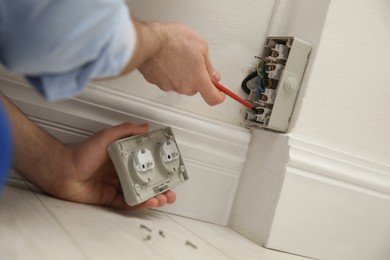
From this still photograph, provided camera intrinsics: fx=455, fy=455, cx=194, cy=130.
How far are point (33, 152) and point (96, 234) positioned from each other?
0.22 m

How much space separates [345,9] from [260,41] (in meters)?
0.20

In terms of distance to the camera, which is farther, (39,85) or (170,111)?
(170,111)

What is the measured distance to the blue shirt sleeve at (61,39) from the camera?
45 cm

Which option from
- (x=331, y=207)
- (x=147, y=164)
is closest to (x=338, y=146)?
(x=331, y=207)

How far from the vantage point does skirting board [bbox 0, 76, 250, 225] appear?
907mm

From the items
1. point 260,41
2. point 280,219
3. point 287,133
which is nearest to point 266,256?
point 280,219

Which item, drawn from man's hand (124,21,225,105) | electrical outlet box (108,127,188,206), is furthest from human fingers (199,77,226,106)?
electrical outlet box (108,127,188,206)

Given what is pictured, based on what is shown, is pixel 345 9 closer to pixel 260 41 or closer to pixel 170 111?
pixel 260 41

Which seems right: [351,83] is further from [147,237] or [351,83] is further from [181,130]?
[147,237]

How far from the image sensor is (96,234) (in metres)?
0.68

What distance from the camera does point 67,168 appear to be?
82 cm

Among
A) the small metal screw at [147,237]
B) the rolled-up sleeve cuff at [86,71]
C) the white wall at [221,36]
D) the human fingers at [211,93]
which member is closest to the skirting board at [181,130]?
the white wall at [221,36]

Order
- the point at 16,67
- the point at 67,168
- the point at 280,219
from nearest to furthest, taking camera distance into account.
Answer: the point at 16,67, the point at 67,168, the point at 280,219

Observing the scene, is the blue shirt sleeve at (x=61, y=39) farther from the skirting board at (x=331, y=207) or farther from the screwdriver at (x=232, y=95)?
the skirting board at (x=331, y=207)
